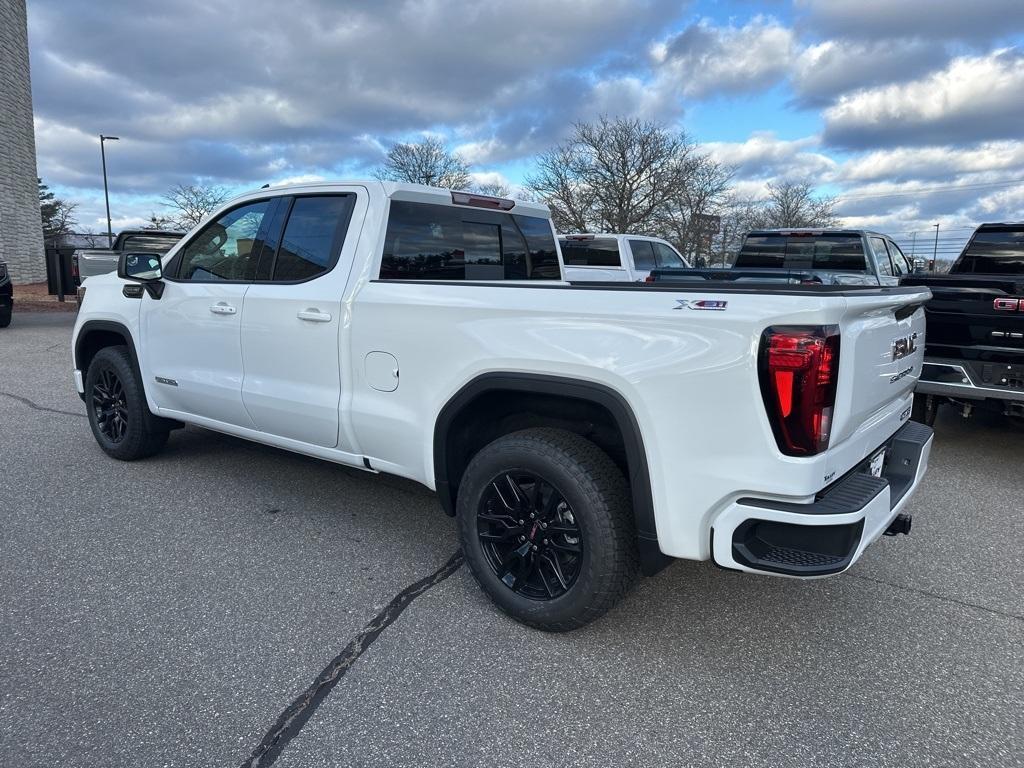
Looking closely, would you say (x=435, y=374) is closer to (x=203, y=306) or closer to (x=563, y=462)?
(x=563, y=462)

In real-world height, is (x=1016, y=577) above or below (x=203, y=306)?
below

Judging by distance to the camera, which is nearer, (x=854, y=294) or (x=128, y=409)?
(x=854, y=294)

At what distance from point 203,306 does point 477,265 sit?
1.66 m

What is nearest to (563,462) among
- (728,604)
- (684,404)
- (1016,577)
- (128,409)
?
(684,404)

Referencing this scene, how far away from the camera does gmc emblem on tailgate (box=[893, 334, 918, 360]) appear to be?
278 centimetres

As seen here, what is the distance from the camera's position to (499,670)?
267 cm

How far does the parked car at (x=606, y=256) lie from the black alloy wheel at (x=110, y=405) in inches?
338

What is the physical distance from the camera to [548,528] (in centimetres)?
284

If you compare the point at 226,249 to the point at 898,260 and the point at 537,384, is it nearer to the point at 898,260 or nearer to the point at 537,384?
the point at 537,384

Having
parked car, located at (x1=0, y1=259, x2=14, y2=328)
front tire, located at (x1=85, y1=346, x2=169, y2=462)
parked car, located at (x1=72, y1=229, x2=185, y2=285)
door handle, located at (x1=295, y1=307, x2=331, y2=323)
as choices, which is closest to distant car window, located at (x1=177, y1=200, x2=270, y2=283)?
door handle, located at (x1=295, y1=307, x2=331, y2=323)

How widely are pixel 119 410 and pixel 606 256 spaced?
373 inches

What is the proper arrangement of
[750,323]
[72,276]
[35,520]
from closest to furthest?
[750,323] < [35,520] < [72,276]

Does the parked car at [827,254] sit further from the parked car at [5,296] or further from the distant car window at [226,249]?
the parked car at [5,296]

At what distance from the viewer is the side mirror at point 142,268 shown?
4449 millimetres
